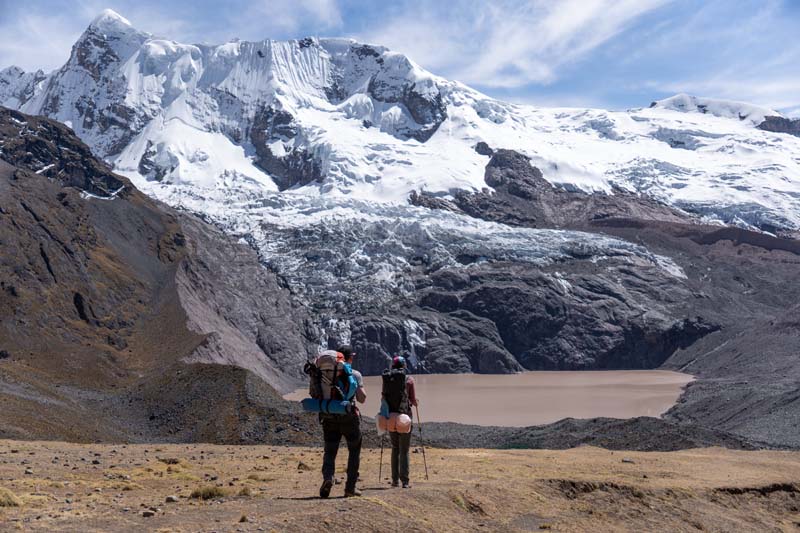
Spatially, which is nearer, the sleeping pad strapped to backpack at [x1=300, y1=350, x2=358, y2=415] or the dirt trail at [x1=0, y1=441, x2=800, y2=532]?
the dirt trail at [x1=0, y1=441, x2=800, y2=532]

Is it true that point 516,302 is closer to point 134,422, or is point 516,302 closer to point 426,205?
point 426,205

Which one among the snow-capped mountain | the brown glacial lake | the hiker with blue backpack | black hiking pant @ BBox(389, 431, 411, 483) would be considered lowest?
black hiking pant @ BBox(389, 431, 411, 483)

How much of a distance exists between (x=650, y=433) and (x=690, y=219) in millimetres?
160758

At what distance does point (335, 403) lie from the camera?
590 inches

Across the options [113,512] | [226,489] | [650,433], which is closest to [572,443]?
[650,433]

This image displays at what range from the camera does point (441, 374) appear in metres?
119

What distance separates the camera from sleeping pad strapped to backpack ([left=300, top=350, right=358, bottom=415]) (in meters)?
15.0

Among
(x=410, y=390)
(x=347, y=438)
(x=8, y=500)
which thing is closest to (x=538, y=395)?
(x=410, y=390)

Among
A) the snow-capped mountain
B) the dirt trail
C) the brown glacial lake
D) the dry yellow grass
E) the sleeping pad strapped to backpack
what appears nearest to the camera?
the dirt trail

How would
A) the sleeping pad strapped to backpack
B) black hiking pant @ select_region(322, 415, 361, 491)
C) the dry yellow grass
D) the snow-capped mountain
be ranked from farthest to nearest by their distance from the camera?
the snow-capped mountain, black hiking pant @ select_region(322, 415, 361, 491), the sleeping pad strapped to backpack, the dry yellow grass

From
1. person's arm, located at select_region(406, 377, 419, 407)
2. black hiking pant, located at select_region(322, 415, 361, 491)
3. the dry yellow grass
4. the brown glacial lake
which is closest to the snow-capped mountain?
the brown glacial lake

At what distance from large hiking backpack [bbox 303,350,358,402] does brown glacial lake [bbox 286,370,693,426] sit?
56597mm

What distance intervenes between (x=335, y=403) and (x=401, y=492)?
2142mm

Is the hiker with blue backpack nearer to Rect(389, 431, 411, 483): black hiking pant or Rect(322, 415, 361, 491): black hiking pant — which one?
Rect(322, 415, 361, 491): black hiking pant
